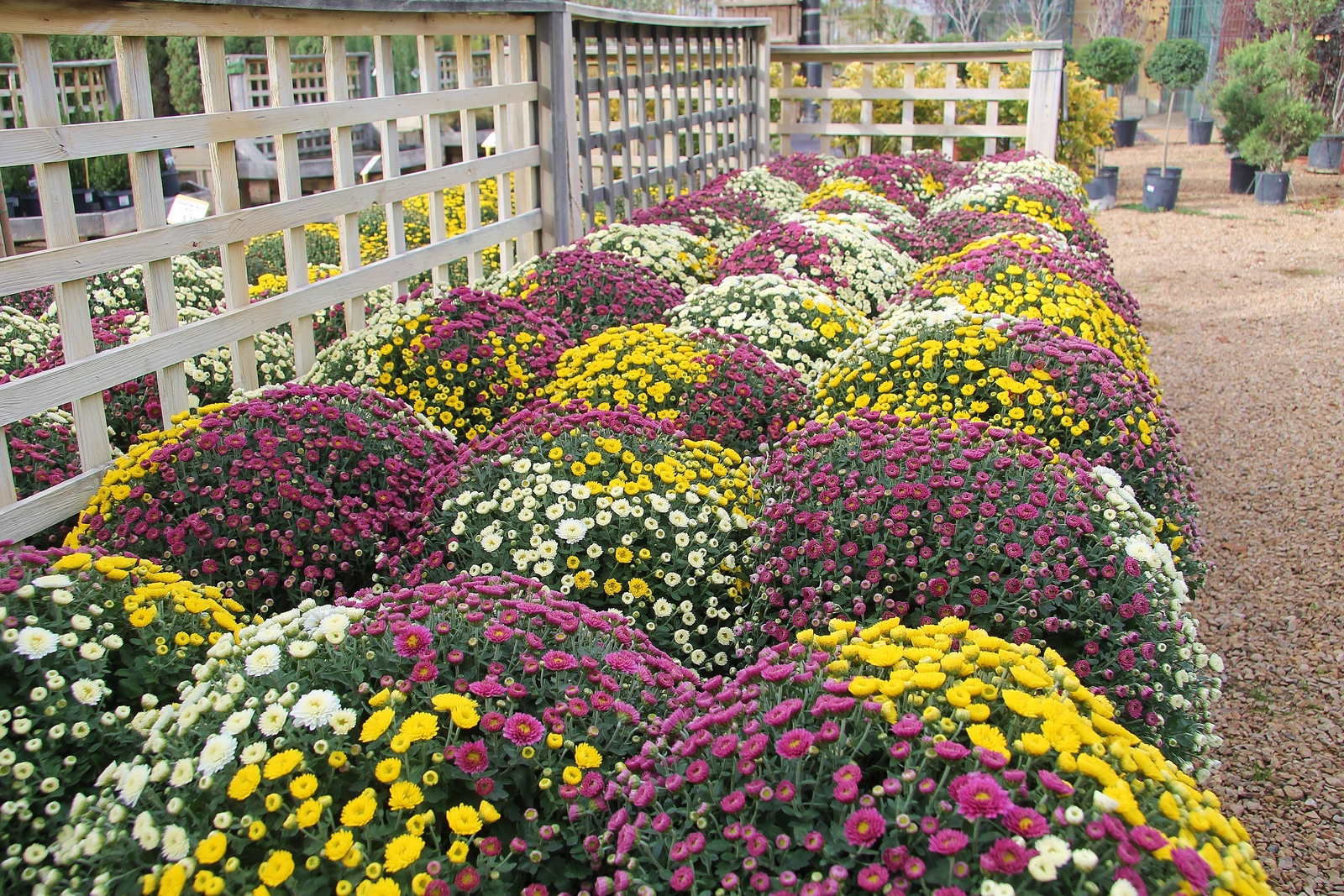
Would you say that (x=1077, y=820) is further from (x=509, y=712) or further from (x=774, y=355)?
(x=774, y=355)

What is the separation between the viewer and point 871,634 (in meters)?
1.89

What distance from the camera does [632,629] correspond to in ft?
7.36

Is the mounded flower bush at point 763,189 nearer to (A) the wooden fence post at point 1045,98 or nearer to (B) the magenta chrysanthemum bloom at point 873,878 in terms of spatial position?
(A) the wooden fence post at point 1045,98

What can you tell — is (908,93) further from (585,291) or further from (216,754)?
(216,754)

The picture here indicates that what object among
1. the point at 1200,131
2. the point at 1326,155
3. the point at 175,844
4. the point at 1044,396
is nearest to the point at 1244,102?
the point at 1326,155

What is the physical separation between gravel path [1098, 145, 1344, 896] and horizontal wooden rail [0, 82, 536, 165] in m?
3.74

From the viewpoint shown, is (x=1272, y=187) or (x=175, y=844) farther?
(x=1272, y=187)

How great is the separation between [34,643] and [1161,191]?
14.7 metres

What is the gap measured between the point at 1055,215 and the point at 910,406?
4086 mm

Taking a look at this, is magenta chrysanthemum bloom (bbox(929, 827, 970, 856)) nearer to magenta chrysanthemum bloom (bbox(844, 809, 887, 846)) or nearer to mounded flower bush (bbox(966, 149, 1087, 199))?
magenta chrysanthemum bloom (bbox(844, 809, 887, 846))

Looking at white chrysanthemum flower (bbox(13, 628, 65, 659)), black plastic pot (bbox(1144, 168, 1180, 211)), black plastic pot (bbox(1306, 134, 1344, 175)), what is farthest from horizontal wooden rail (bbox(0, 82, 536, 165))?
black plastic pot (bbox(1306, 134, 1344, 175))

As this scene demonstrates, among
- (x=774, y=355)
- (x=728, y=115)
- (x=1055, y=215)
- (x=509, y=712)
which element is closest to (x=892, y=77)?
(x=728, y=115)

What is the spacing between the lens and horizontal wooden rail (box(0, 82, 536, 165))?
2.74 meters

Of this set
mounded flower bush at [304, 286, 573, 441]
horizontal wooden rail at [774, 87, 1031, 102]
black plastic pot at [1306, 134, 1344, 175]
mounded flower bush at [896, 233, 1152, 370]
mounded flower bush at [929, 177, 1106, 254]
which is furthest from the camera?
black plastic pot at [1306, 134, 1344, 175]
